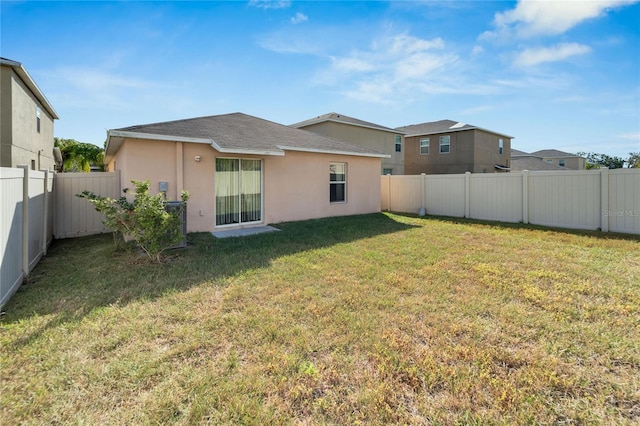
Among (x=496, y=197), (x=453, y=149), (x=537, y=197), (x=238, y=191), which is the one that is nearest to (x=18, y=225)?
(x=238, y=191)

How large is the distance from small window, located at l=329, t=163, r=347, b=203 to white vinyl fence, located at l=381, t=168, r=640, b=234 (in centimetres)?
400

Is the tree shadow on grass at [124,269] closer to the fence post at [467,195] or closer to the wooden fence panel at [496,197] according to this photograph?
the fence post at [467,195]

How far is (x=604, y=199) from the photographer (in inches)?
382

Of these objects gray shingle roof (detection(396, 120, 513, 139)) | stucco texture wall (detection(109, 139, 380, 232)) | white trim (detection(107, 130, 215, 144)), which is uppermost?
gray shingle roof (detection(396, 120, 513, 139))

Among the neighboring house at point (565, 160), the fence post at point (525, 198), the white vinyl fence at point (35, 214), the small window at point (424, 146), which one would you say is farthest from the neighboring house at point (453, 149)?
the white vinyl fence at point (35, 214)

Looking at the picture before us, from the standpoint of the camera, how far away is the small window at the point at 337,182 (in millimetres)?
12766

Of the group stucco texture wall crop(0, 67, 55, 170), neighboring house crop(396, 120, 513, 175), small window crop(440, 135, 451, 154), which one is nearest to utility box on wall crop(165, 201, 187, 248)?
stucco texture wall crop(0, 67, 55, 170)

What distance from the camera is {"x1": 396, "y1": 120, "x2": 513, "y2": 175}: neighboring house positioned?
2358 centimetres

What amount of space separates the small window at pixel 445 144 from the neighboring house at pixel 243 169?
13.8 metres

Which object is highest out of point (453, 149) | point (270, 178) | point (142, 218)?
point (453, 149)

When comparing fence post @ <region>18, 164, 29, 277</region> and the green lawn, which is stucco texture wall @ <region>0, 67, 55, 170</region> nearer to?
the green lawn

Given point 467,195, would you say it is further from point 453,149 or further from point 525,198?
point 453,149

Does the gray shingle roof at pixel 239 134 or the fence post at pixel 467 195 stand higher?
the gray shingle roof at pixel 239 134

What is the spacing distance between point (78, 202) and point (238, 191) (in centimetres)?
514
